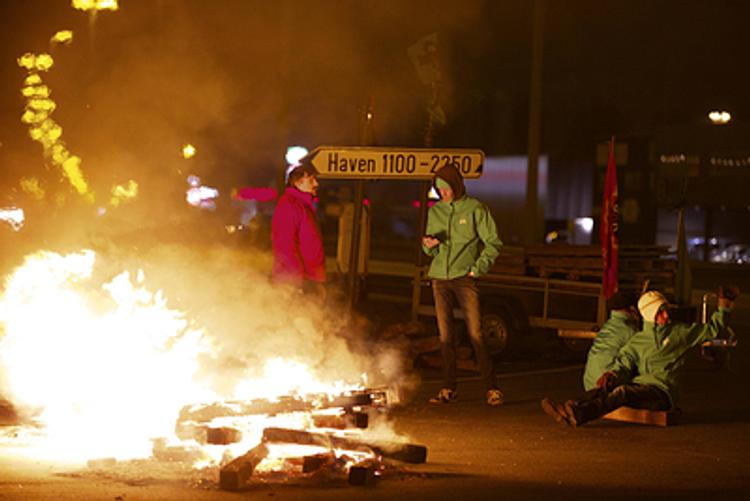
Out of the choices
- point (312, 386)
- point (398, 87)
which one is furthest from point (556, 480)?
point (398, 87)

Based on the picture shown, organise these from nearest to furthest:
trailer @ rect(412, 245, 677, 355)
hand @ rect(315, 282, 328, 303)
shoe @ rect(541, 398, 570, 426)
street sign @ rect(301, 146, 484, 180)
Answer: shoe @ rect(541, 398, 570, 426) → hand @ rect(315, 282, 328, 303) → street sign @ rect(301, 146, 484, 180) → trailer @ rect(412, 245, 677, 355)

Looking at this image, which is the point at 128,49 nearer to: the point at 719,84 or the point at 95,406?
the point at 95,406

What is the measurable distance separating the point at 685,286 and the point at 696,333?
204 inches

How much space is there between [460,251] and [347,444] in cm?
303

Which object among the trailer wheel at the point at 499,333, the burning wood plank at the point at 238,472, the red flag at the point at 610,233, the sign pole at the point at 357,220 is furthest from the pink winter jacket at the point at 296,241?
the trailer wheel at the point at 499,333

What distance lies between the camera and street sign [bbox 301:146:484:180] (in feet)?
38.0

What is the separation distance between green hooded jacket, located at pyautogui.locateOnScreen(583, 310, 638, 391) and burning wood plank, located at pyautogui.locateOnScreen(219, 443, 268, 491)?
137 inches

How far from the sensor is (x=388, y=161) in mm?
11812

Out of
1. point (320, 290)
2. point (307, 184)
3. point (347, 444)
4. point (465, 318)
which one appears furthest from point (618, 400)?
point (307, 184)

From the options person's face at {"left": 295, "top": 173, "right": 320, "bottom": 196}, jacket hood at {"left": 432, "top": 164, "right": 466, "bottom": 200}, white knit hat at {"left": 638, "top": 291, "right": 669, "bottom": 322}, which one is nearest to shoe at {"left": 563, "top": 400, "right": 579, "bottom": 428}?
white knit hat at {"left": 638, "top": 291, "right": 669, "bottom": 322}

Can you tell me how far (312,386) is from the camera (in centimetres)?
861

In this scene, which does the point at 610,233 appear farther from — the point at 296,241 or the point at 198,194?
the point at 198,194

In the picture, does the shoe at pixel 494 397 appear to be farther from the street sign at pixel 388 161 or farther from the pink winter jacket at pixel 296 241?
the street sign at pixel 388 161

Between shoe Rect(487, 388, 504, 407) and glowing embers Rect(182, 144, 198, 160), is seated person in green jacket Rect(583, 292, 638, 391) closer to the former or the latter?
shoe Rect(487, 388, 504, 407)
